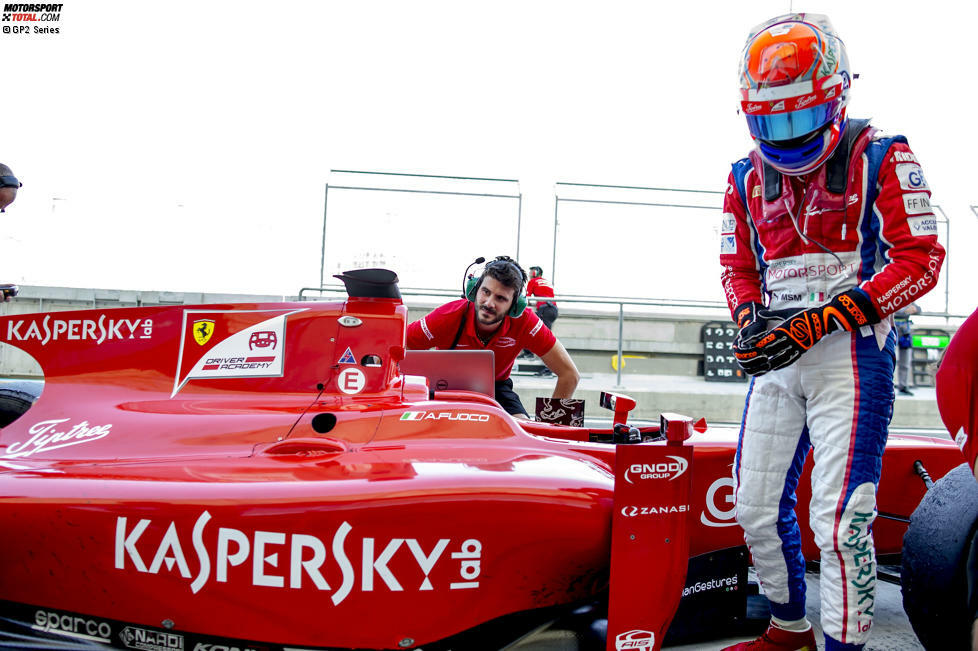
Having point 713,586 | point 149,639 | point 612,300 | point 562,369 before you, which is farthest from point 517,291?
point 612,300

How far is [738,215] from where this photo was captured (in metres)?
2.30

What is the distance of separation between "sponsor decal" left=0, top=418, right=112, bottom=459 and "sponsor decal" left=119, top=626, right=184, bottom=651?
798 mm

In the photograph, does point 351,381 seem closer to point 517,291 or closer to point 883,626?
point 517,291

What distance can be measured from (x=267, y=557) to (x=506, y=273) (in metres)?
2.26

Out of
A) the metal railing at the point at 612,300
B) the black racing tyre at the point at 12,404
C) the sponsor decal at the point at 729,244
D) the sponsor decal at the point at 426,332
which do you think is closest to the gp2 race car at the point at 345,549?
the sponsor decal at the point at 729,244

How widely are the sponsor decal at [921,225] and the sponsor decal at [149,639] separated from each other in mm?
2249

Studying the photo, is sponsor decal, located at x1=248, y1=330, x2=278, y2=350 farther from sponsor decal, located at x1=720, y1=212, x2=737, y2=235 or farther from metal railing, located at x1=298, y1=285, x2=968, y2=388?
metal railing, located at x1=298, y1=285, x2=968, y2=388

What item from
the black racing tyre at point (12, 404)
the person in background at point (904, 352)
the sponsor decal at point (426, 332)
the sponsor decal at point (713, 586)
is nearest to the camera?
the sponsor decal at point (713, 586)

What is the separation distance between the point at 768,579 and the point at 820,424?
53cm

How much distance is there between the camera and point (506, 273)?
3.74 meters

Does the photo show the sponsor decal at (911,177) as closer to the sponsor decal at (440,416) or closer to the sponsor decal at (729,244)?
the sponsor decal at (729,244)

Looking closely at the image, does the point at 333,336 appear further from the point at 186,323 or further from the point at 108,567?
the point at 108,567

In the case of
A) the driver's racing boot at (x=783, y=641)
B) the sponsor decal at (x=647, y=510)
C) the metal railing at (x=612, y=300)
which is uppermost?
the metal railing at (x=612, y=300)

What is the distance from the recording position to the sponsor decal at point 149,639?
182cm
